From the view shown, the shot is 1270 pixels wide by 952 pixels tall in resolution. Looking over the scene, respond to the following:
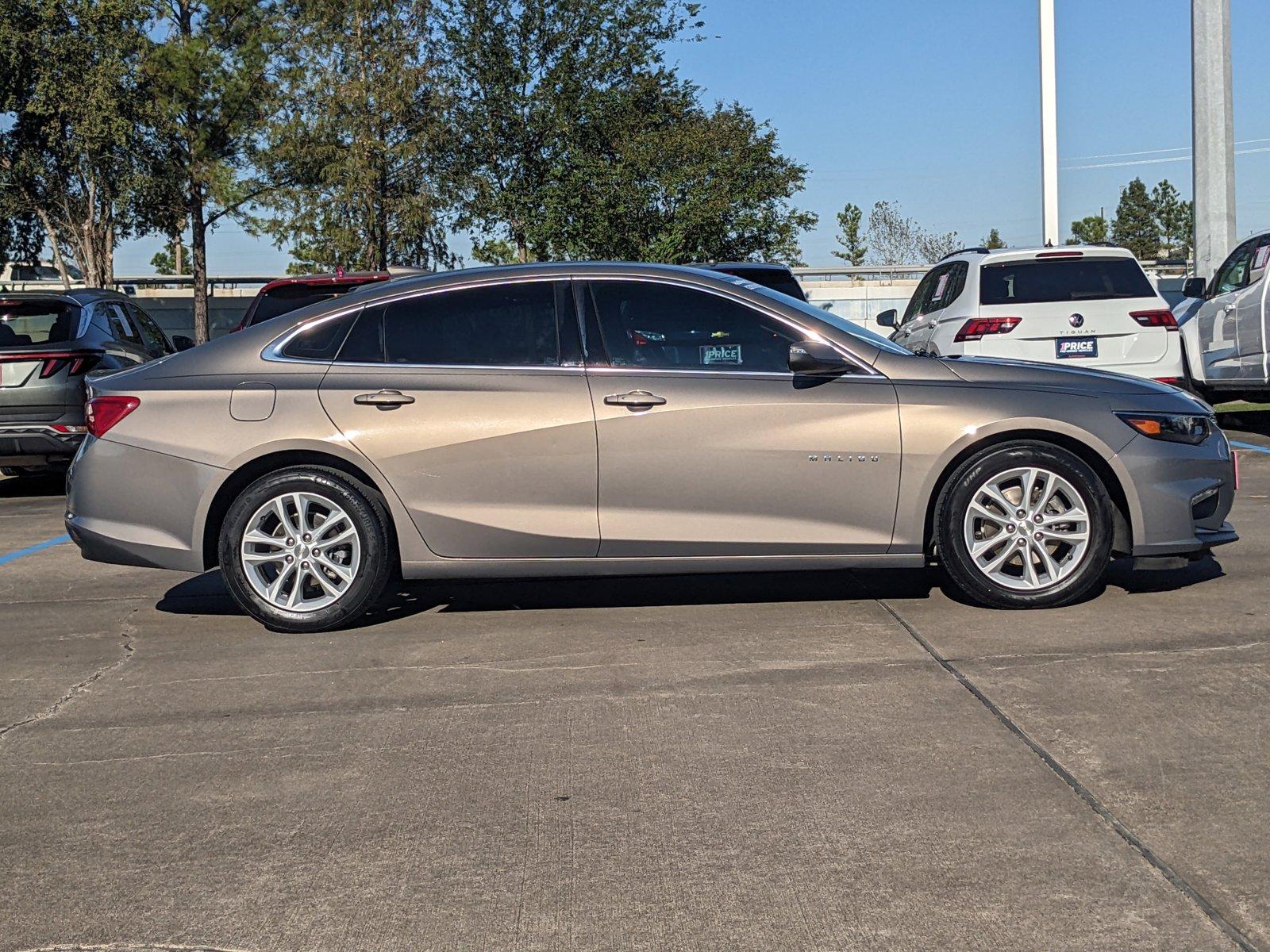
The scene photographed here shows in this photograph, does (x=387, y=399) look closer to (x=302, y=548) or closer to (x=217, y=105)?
(x=302, y=548)

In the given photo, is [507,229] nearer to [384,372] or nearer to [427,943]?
[384,372]

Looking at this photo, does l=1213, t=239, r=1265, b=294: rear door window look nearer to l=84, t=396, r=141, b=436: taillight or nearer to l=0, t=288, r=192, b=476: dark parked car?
l=0, t=288, r=192, b=476: dark parked car

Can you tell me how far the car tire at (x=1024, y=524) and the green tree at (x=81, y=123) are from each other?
30.4m

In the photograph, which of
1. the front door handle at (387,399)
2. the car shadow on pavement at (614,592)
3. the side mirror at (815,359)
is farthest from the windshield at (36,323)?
the side mirror at (815,359)

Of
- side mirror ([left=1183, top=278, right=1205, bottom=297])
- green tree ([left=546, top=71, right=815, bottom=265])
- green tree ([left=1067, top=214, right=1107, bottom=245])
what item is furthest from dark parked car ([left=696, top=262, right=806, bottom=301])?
green tree ([left=1067, top=214, right=1107, bottom=245])

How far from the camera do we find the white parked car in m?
13.3

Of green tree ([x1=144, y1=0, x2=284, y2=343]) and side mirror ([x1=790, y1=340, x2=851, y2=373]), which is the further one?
green tree ([x1=144, y1=0, x2=284, y2=343])

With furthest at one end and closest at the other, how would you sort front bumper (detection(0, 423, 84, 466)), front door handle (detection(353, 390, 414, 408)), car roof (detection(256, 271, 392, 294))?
front bumper (detection(0, 423, 84, 466)) < car roof (detection(256, 271, 392, 294)) < front door handle (detection(353, 390, 414, 408))

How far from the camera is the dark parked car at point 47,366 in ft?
38.3

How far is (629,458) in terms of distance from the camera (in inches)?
241

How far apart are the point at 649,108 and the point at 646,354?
29.8 meters

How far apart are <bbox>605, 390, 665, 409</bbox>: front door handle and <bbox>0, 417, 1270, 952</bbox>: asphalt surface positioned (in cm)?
99

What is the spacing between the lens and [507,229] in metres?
36.0

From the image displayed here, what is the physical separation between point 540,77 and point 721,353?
97.8 feet
